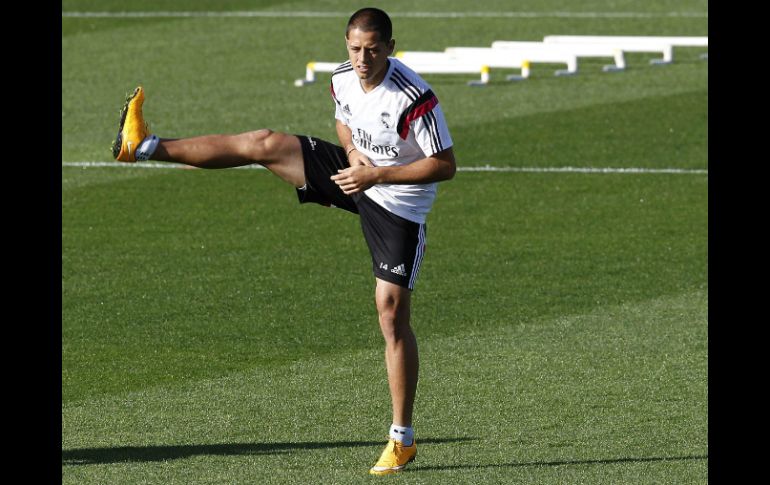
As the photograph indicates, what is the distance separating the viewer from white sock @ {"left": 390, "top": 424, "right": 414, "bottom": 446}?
328 inches

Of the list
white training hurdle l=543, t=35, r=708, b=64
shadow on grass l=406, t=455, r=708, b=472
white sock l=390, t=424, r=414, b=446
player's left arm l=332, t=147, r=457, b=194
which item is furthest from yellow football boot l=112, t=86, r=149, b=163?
white training hurdle l=543, t=35, r=708, b=64

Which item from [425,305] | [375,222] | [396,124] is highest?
[396,124]

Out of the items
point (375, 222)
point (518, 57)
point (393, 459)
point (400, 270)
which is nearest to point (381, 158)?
point (375, 222)

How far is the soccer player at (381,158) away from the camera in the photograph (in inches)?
321

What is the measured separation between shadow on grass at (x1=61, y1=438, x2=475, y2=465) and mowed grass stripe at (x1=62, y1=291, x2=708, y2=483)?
11 mm

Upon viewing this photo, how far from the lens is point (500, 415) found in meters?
9.48

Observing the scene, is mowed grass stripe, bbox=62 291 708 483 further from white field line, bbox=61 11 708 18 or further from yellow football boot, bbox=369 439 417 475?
white field line, bbox=61 11 708 18

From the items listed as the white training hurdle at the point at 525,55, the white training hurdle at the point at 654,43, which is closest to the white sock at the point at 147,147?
the white training hurdle at the point at 525,55

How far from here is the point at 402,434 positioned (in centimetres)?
Result: 835

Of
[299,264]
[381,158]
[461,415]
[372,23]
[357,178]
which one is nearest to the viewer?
[372,23]

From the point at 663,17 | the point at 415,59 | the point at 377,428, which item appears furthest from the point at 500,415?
the point at 663,17

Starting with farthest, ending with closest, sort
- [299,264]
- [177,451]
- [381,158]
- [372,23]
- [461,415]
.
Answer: [299,264]
[461,415]
[177,451]
[381,158]
[372,23]

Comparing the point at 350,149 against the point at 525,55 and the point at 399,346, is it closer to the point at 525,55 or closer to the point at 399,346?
the point at 399,346

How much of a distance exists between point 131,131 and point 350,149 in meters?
1.19
